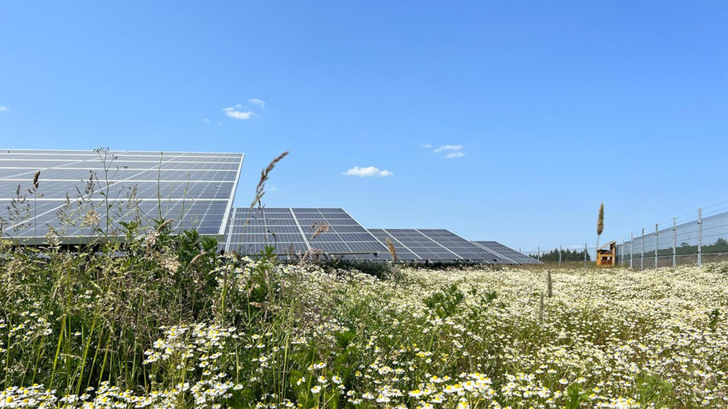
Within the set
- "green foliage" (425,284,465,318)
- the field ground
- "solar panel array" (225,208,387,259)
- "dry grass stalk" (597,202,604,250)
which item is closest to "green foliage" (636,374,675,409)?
the field ground

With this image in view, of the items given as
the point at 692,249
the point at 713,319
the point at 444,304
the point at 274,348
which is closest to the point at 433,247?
the point at 713,319

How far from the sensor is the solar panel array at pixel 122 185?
8.10 meters

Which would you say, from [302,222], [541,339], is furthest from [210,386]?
[302,222]

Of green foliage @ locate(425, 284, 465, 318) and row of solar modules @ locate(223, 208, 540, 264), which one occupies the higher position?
row of solar modules @ locate(223, 208, 540, 264)

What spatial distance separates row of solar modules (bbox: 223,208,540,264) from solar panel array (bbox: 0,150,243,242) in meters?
2.01

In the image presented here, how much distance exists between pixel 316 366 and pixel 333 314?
196 centimetres

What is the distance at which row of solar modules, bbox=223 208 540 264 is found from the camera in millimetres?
15617

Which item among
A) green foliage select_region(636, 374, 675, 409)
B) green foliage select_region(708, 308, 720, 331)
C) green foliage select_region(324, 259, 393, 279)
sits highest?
green foliage select_region(324, 259, 393, 279)

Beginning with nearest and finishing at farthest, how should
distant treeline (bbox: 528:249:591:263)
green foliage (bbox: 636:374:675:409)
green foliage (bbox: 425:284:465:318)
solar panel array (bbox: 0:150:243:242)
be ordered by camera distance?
green foliage (bbox: 636:374:675:409), green foliage (bbox: 425:284:465:318), solar panel array (bbox: 0:150:243:242), distant treeline (bbox: 528:249:591:263)

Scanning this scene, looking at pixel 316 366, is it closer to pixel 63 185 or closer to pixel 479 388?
pixel 479 388

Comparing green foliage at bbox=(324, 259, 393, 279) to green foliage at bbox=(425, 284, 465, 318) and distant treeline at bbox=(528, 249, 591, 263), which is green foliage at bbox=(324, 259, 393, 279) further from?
distant treeline at bbox=(528, 249, 591, 263)

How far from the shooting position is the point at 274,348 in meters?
3.46

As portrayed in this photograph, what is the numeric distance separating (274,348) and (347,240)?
1338 centimetres

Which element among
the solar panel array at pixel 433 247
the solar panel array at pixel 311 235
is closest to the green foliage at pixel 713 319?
the solar panel array at pixel 311 235
